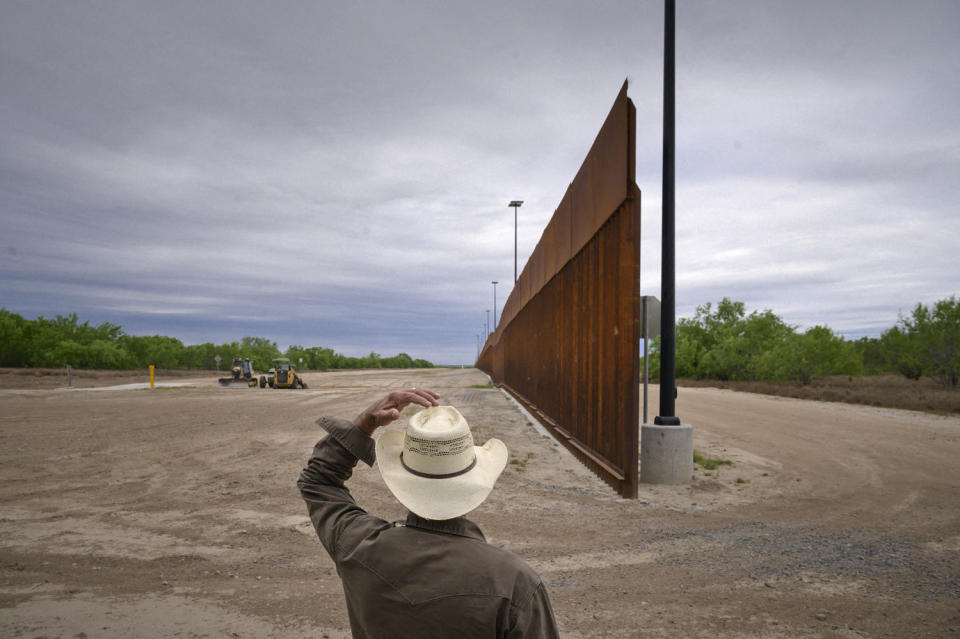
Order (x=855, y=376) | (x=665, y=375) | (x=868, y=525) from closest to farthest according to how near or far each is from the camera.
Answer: (x=868, y=525) < (x=665, y=375) < (x=855, y=376)

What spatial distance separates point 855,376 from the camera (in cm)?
4253

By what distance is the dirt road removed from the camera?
13.4ft

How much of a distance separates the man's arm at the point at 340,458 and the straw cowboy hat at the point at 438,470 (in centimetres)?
12

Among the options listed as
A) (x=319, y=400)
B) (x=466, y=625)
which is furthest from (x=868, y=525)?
(x=319, y=400)

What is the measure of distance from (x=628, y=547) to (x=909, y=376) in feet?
118

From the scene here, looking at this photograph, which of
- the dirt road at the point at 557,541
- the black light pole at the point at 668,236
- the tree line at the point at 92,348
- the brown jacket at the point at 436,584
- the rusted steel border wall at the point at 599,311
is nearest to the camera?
the brown jacket at the point at 436,584

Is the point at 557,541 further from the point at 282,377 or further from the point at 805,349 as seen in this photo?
the point at 805,349

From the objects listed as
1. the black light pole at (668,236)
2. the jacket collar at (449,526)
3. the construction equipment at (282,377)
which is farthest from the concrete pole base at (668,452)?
the construction equipment at (282,377)

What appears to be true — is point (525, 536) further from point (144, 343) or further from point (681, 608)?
point (144, 343)

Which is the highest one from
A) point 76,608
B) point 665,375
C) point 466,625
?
point 665,375

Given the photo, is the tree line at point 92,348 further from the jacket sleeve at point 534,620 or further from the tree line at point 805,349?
the jacket sleeve at point 534,620

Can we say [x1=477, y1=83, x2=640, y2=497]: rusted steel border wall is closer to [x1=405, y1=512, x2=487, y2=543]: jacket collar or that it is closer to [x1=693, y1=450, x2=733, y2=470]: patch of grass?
[x1=693, y1=450, x2=733, y2=470]: patch of grass

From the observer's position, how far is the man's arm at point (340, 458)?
1.84 meters

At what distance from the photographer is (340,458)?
76.8 inches
